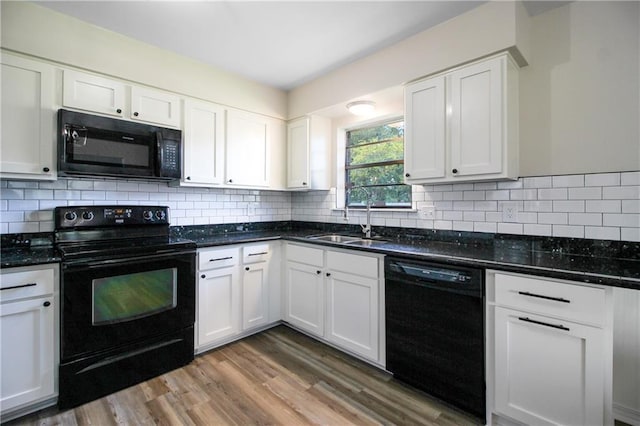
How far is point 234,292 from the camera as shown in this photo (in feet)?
8.72

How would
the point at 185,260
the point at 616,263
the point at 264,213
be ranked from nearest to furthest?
the point at 616,263
the point at 185,260
the point at 264,213

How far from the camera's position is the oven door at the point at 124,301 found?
71.7 inches

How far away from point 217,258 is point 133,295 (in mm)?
663

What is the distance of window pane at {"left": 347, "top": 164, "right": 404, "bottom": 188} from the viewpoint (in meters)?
2.92

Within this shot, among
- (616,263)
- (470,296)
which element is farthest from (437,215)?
(616,263)

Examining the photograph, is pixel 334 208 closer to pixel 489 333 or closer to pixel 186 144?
pixel 186 144

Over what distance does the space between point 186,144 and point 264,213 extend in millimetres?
1275

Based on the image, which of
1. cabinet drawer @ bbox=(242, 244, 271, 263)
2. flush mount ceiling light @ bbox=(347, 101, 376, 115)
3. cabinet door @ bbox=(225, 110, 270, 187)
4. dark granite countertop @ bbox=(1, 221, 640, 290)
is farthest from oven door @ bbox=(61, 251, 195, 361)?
flush mount ceiling light @ bbox=(347, 101, 376, 115)

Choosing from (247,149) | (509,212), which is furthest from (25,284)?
(509,212)

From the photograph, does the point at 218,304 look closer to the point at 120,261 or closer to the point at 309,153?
the point at 120,261

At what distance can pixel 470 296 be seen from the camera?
1681 millimetres

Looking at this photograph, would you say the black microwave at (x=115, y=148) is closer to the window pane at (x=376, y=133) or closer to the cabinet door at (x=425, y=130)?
the window pane at (x=376, y=133)

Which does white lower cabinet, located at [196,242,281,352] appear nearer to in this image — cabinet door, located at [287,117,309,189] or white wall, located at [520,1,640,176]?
cabinet door, located at [287,117,309,189]

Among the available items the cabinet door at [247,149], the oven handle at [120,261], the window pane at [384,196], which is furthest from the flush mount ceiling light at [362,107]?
the oven handle at [120,261]
